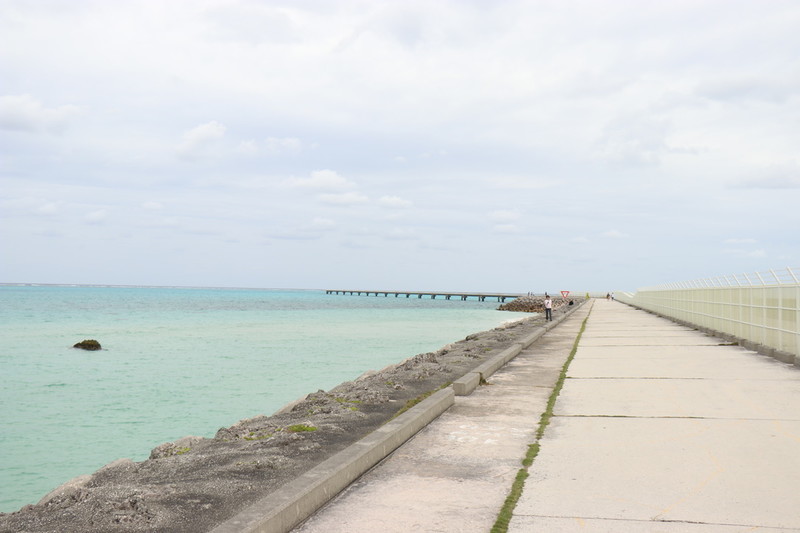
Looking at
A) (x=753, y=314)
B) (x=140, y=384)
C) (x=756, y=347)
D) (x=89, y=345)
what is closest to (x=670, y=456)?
(x=756, y=347)

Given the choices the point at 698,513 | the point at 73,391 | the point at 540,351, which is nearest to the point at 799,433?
the point at 698,513

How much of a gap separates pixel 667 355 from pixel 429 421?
9.49 m

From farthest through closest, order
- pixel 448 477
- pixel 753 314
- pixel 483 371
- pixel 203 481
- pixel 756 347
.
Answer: pixel 753 314, pixel 756 347, pixel 483 371, pixel 448 477, pixel 203 481

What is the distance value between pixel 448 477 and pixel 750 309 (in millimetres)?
14006

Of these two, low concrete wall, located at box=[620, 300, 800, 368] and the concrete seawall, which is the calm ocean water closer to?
the concrete seawall

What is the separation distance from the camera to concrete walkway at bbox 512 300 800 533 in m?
4.49

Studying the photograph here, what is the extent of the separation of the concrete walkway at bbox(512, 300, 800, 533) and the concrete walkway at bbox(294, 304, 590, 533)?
0.29m

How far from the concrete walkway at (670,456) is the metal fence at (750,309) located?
5.61 ft

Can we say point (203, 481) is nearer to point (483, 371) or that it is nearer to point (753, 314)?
point (483, 371)

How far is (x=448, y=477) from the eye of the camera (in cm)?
554

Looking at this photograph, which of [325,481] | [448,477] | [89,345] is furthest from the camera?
[89,345]

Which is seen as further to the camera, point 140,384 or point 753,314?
point 140,384

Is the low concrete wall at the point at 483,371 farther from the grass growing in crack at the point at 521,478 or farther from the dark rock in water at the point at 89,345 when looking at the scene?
the dark rock in water at the point at 89,345

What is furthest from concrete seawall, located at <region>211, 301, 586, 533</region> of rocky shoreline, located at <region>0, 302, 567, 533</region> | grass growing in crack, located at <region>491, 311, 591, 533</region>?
grass growing in crack, located at <region>491, 311, 591, 533</region>
